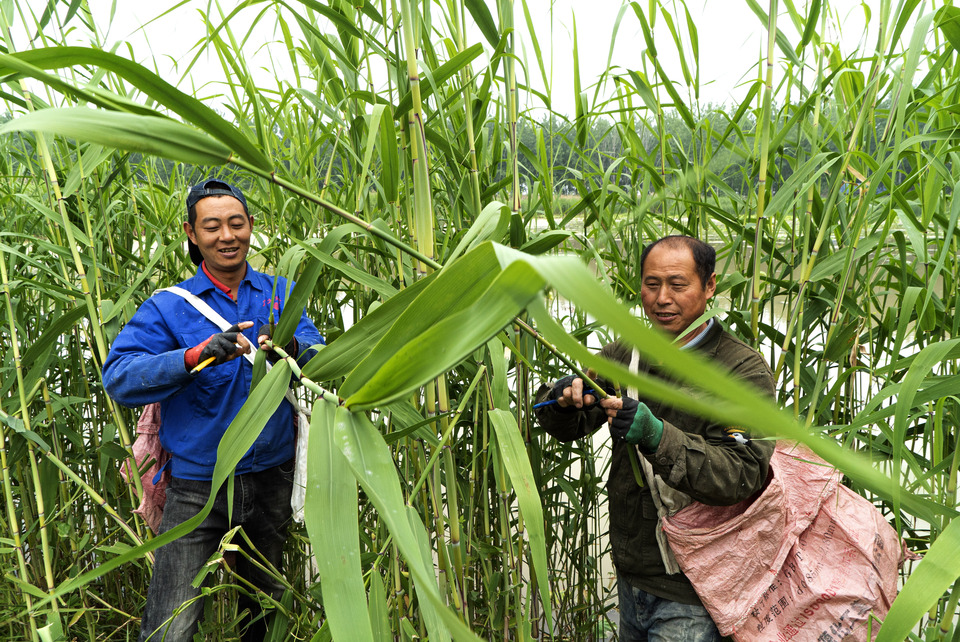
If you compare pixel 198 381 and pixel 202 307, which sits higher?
pixel 202 307

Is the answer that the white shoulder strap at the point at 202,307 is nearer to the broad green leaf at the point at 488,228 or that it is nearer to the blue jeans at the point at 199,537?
the blue jeans at the point at 199,537

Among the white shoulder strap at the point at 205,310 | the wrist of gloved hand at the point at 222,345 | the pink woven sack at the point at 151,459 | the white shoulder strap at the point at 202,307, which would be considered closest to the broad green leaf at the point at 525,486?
the wrist of gloved hand at the point at 222,345

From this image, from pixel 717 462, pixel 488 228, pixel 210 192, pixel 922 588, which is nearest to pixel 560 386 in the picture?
pixel 717 462

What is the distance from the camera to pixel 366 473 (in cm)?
49

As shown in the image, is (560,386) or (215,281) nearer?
(560,386)

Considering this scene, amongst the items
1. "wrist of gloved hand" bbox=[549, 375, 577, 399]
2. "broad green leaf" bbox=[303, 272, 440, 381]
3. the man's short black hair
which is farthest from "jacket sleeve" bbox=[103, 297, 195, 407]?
the man's short black hair

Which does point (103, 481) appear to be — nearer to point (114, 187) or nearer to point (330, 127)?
point (114, 187)

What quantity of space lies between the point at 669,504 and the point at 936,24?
0.87 m

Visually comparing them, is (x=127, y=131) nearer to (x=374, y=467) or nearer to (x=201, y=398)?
(x=374, y=467)

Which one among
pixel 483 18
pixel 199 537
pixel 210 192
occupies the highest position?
pixel 483 18

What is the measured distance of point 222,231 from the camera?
5.04 ft

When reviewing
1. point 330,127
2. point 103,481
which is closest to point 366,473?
point 330,127

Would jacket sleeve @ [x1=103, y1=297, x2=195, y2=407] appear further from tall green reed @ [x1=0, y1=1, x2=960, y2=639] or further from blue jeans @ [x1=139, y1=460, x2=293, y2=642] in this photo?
blue jeans @ [x1=139, y1=460, x2=293, y2=642]

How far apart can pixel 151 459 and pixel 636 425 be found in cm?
120
